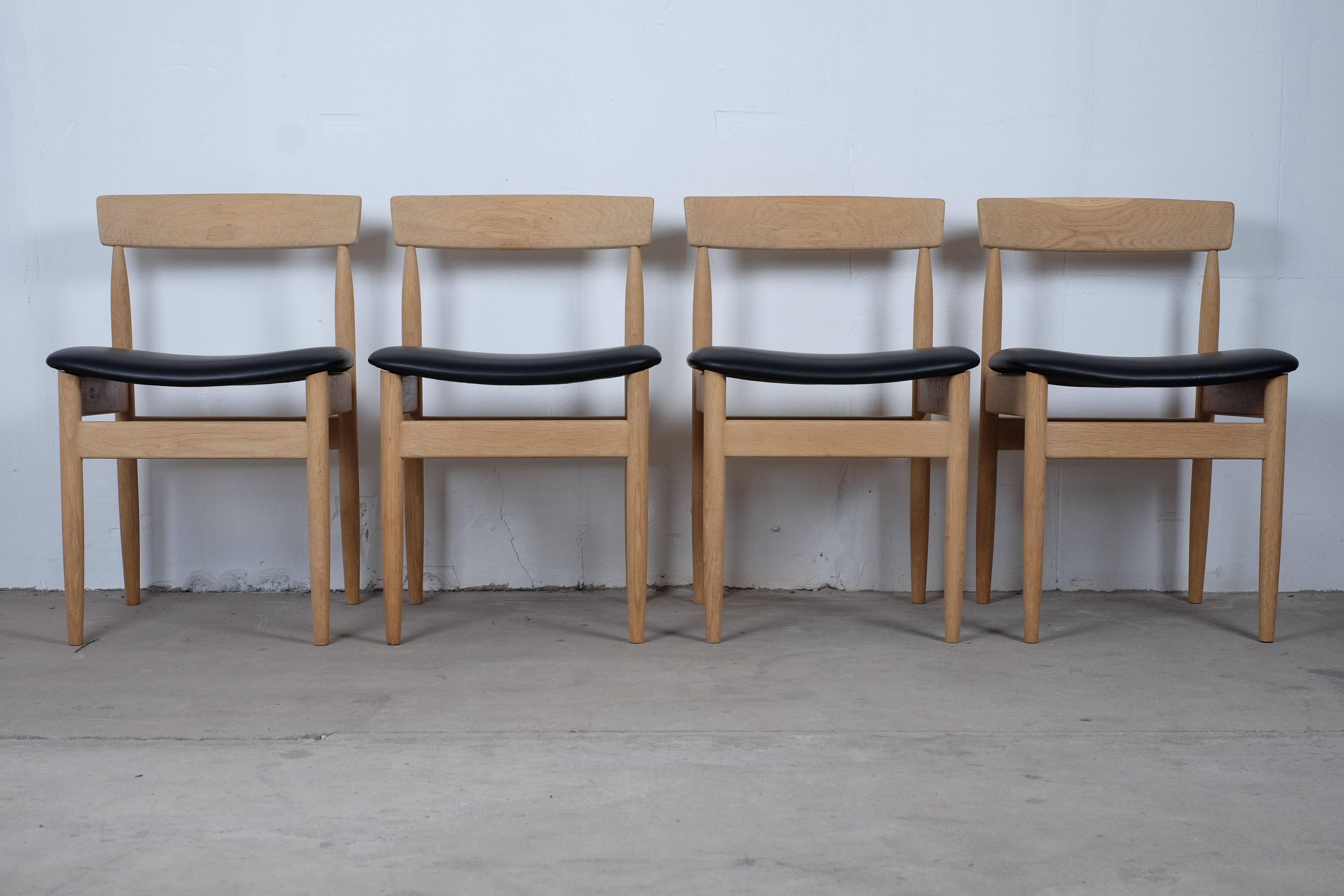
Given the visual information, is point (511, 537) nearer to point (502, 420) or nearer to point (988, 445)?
point (502, 420)

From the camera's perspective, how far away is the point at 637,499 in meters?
1.93

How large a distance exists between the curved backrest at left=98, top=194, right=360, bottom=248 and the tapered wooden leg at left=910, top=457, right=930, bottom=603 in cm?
127

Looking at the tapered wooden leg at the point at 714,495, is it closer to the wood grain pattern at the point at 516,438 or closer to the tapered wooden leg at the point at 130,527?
the wood grain pattern at the point at 516,438

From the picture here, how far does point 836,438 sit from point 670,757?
76cm

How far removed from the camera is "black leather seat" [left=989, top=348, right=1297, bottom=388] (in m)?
1.86

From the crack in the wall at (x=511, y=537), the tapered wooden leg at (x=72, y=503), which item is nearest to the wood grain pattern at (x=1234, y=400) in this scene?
the crack in the wall at (x=511, y=537)

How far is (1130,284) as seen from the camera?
241 cm

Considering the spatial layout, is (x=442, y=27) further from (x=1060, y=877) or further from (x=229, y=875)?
(x=1060, y=877)

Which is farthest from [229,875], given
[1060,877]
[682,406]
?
[682,406]

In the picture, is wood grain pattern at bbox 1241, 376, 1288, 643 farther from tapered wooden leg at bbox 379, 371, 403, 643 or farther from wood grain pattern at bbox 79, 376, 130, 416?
wood grain pattern at bbox 79, 376, 130, 416

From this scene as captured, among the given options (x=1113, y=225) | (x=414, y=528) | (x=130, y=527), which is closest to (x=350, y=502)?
(x=414, y=528)

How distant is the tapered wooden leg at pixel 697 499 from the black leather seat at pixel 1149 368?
0.65m

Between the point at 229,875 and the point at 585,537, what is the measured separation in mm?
1437

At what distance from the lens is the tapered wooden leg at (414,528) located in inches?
88.1
